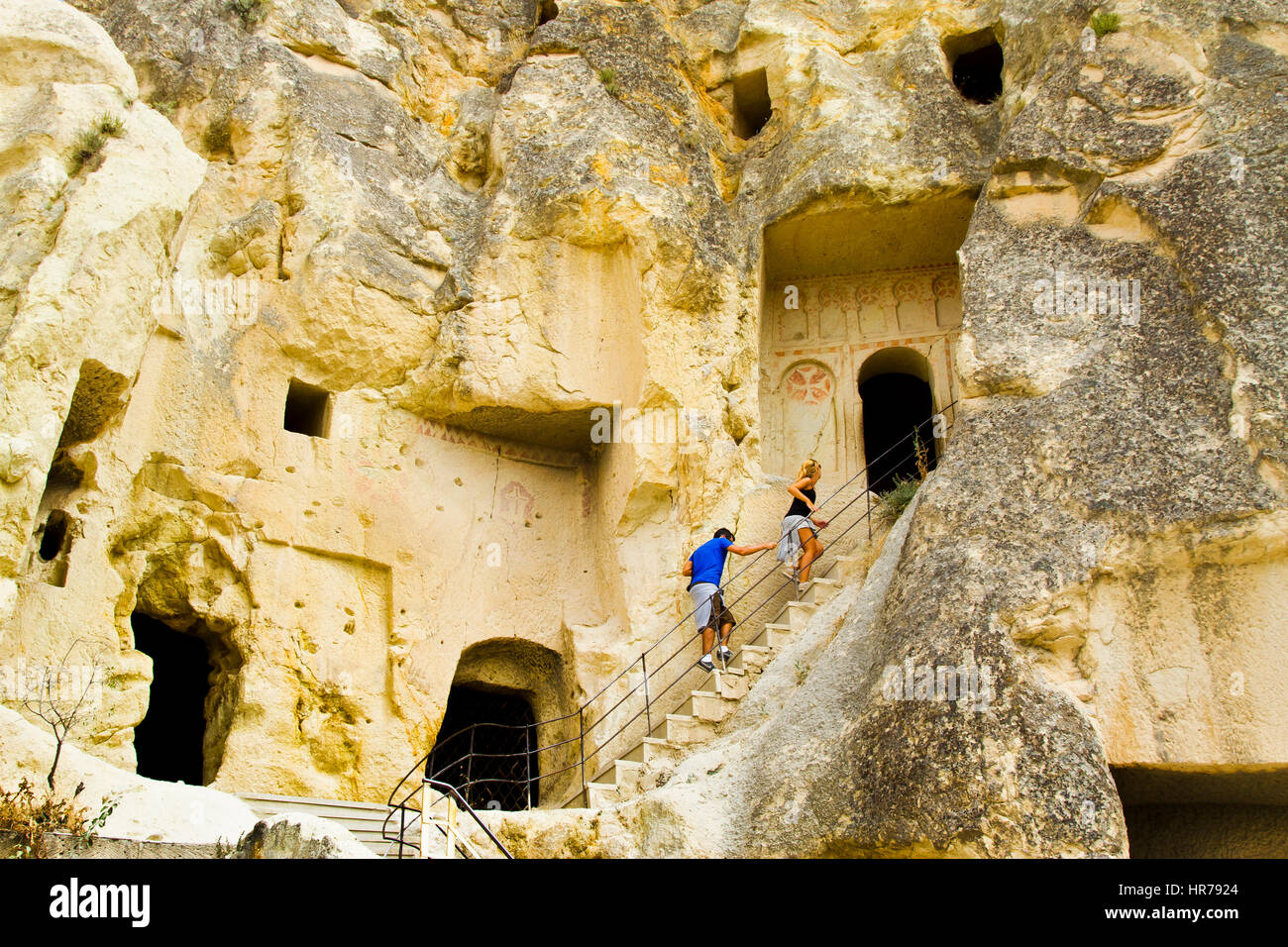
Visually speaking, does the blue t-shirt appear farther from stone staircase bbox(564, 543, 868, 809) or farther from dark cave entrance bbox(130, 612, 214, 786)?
dark cave entrance bbox(130, 612, 214, 786)

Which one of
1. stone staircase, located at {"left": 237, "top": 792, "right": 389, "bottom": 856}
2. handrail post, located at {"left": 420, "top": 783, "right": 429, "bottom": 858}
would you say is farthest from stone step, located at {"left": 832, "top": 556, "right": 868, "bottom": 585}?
handrail post, located at {"left": 420, "top": 783, "right": 429, "bottom": 858}

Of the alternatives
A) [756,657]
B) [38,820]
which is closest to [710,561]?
[756,657]

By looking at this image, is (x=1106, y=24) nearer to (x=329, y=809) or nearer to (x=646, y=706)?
(x=646, y=706)

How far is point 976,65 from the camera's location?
44.7ft

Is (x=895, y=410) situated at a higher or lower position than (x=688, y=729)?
higher

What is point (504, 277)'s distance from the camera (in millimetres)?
11695

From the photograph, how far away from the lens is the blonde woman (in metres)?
10.5

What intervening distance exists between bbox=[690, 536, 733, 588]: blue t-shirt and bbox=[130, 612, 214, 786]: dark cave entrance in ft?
13.6

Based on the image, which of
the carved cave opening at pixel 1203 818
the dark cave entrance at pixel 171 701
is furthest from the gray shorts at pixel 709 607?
the dark cave entrance at pixel 171 701

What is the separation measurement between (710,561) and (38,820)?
17.7 ft

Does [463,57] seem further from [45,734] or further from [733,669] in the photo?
[45,734]

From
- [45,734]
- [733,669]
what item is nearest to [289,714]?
[45,734]

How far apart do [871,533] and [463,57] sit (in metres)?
6.38

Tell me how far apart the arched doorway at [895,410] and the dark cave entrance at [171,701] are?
6308 mm
